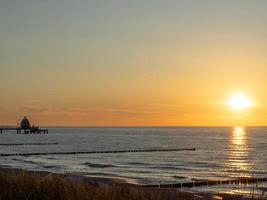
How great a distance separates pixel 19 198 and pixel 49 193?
0.81m

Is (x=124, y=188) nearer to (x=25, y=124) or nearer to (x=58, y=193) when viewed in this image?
(x=58, y=193)

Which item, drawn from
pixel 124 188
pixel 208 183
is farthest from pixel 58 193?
pixel 208 183

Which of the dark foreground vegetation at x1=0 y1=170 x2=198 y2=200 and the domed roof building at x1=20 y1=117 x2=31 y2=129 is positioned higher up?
the domed roof building at x1=20 y1=117 x2=31 y2=129

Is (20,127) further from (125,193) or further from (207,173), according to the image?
(125,193)

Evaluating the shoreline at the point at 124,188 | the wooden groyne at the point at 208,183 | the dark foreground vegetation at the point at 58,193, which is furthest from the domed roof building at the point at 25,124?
the dark foreground vegetation at the point at 58,193

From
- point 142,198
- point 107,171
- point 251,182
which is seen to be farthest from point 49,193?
point 107,171

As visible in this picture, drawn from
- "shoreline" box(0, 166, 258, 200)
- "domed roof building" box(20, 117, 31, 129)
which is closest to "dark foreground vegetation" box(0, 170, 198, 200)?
"shoreline" box(0, 166, 258, 200)

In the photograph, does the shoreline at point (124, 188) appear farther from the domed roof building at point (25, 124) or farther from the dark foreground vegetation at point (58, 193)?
the domed roof building at point (25, 124)

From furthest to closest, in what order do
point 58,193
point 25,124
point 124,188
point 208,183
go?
point 25,124 → point 208,183 → point 124,188 → point 58,193

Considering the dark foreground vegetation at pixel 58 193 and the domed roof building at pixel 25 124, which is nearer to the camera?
the dark foreground vegetation at pixel 58 193

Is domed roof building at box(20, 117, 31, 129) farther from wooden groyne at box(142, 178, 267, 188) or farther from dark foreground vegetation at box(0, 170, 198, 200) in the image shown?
dark foreground vegetation at box(0, 170, 198, 200)

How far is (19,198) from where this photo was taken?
12.4 m

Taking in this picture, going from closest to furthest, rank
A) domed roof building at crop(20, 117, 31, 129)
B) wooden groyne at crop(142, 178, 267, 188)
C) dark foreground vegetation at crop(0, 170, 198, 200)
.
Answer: dark foreground vegetation at crop(0, 170, 198, 200) → wooden groyne at crop(142, 178, 267, 188) → domed roof building at crop(20, 117, 31, 129)

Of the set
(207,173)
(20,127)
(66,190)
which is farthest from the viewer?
(20,127)
